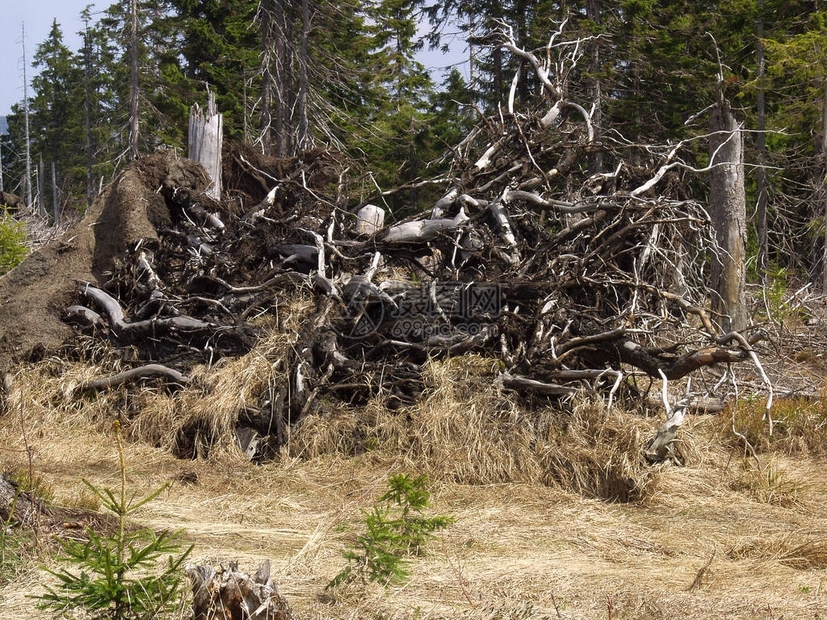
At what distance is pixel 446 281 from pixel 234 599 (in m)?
4.69

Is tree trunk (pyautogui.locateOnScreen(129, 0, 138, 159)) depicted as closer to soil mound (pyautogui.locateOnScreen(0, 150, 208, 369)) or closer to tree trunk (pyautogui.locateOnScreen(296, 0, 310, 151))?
tree trunk (pyautogui.locateOnScreen(296, 0, 310, 151))

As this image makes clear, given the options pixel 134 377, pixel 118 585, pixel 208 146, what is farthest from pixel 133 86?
pixel 118 585

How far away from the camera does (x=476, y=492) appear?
6.21 meters

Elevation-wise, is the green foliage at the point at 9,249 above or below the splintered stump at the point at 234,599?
above

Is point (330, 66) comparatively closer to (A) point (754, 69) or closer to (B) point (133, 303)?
(A) point (754, 69)

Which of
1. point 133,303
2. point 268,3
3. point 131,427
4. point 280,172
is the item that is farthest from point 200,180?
point 268,3

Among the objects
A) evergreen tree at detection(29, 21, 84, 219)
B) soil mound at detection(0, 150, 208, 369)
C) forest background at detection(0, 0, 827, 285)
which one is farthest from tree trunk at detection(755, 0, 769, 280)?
evergreen tree at detection(29, 21, 84, 219)

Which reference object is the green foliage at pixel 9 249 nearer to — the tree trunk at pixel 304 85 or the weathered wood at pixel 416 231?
the weathered wood at pixel 416 231

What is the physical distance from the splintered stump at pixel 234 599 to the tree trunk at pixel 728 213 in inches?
296

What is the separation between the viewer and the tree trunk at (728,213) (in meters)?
9.68

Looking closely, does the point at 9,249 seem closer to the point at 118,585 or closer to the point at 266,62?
the point at 266,62

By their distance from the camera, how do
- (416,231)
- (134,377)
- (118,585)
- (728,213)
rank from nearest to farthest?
(118,585) → (134,377) → (416,231) → (728,213)

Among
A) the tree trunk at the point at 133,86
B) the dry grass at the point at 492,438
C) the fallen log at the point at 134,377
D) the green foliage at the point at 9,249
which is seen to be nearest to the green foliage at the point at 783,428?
the dry grass at the point at 492,438

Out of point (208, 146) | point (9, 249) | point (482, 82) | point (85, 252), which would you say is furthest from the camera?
point (482, 82)
